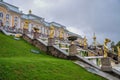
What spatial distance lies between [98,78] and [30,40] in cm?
1112

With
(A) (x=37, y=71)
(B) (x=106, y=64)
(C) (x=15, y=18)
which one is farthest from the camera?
(C) (x=15, y=18)

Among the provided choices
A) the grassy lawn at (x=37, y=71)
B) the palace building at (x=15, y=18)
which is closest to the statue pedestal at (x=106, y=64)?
the grassy lawn at (x=37, y=71)

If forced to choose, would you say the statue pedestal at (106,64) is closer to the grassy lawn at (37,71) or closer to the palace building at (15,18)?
the grassy lawn at (37,71)

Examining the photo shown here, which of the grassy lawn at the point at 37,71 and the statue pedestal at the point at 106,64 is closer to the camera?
the grassy lawn at the point at 37,71

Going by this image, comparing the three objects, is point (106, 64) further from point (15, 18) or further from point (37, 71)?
point (15, 18)

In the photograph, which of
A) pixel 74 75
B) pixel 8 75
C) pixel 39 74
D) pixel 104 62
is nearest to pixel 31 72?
pixel 39 74

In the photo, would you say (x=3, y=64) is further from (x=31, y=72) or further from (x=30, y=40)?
(x=30, y=40)

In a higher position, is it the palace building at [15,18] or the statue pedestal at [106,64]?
the palace building at [15,18]

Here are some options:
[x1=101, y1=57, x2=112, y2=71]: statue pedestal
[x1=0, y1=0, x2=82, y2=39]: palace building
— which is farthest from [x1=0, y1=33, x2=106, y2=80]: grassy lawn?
[x1=0, y1=0, x2=82, y2=39]: palace building

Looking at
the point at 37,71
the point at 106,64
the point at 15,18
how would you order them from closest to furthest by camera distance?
the point at 37,71, the point at 106,64, the point at 15,18

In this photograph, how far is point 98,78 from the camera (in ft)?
45.1

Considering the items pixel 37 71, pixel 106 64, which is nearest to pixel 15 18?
pixel 106 64

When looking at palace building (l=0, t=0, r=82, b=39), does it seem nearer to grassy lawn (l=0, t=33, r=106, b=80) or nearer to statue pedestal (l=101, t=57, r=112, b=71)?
statue pedestal (l=101, t=57, r=112, b=71)

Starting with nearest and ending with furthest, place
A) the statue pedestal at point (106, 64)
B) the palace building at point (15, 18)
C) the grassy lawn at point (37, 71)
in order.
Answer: the grassy lawn at point (37, 71) → the statue pedestal at point (106, 64) → the palace building at point (15, 18)
